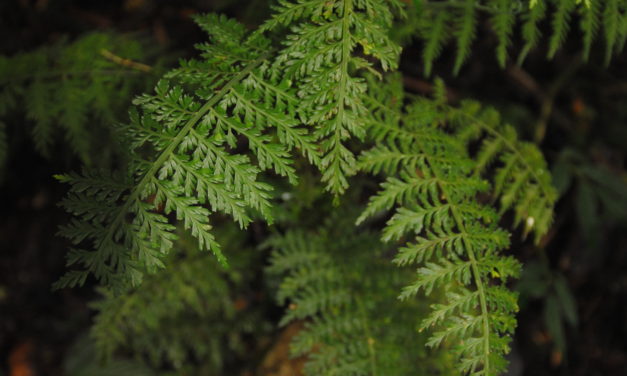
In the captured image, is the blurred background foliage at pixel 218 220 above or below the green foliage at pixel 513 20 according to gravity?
below

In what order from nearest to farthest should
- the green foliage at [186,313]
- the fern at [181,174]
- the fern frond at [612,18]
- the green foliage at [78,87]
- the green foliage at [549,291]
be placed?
the fern at [181,174] < the fern frond at [612,18] < the green foliage at [78,87] < the green foliage at [186,313] < the green foliage at [549,291]

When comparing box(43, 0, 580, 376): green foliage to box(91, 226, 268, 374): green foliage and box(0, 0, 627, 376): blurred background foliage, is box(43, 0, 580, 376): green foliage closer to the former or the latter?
box(91, 226, 268, 374): green foliage

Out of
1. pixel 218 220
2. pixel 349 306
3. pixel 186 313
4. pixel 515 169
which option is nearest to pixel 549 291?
pixel 515 169

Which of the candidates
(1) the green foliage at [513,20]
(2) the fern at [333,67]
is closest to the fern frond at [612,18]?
(1) the green foliage at [513,20]

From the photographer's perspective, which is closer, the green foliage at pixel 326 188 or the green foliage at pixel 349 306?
the green foliage at pixel 326 188

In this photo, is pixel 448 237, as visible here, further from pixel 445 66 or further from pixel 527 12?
pixel 445 66

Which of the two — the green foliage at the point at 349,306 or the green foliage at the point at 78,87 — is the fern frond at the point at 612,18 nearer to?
the green foliage at the point at 349,306

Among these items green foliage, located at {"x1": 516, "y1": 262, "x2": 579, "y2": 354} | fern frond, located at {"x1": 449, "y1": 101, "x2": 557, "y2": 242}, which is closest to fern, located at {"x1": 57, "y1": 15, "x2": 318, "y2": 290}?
fern frond, located at {"x1": 449, "y1": 101, "x2": 557, "y2": 242}

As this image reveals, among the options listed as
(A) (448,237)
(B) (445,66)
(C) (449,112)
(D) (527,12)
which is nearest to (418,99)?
(C) (449,112)
